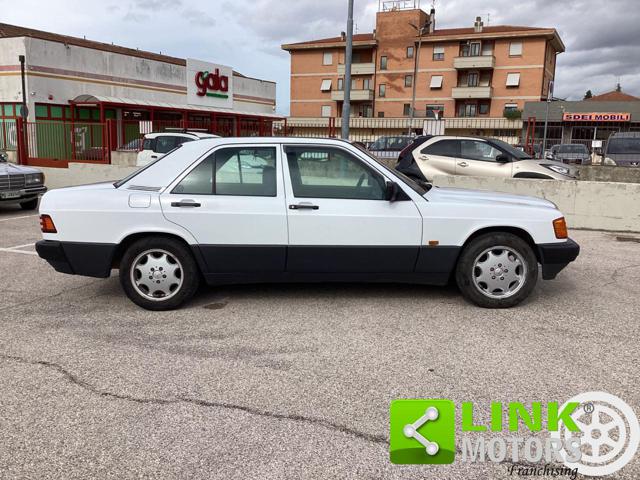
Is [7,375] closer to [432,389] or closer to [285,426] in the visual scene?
[285,426]

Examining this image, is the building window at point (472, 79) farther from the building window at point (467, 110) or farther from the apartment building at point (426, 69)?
the building window at point (467, 110)

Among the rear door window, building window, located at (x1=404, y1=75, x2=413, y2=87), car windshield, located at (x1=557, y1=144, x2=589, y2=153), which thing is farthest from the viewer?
building window, located at (x1=404, y1=75, x2=413, y2=87)

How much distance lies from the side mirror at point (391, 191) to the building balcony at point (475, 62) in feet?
179

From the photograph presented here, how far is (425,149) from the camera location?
38.5ft

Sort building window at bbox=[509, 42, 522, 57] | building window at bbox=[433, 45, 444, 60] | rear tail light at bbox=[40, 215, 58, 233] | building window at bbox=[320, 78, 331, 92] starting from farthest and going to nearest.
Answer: building window at bbox=[320, 78, 331, 92] → building window at bbox=[433, 45, 444, 60] → building window at bbox=[509, 42, 522, 57] → rear tail light at bbox=[40, 215, 58, 233]

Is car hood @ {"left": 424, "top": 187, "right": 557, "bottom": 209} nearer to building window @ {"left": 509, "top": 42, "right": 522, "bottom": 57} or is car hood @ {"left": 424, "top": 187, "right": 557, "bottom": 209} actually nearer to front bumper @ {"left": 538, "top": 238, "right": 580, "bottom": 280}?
front bumper @ {"left": 538, "top": 238, "right": 580, "bottom": 280}

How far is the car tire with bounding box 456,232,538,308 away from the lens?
16.4 feet

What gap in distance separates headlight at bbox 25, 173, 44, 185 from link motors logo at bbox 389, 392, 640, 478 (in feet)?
34.2

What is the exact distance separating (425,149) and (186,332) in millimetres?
8410

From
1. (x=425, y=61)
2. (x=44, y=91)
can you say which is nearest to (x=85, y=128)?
(x=44, y=91)

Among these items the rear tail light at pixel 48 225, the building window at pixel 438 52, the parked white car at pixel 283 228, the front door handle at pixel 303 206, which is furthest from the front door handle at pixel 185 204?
the building window at pixel 438 52

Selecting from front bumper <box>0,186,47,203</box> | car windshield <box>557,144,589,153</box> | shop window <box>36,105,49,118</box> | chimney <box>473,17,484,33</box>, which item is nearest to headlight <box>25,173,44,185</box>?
front bumper <box>0,186,47,203</box>

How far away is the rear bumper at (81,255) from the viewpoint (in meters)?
4.93

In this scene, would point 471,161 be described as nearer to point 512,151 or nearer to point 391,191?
point 512,151
